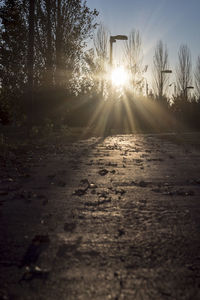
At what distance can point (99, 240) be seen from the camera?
2.41 meters

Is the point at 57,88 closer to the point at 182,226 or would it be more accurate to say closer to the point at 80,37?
the point at 80,37

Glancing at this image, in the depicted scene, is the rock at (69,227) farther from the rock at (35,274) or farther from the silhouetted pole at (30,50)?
the silhouetted pole at (30,50)

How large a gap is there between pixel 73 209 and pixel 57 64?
52.9ft

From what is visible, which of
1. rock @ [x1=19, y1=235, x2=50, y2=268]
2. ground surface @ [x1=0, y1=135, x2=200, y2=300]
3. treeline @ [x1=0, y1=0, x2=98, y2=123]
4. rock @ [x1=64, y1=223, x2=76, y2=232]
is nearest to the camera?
ground surface @ [x1=0, y1=135, x2=200, y2=300]

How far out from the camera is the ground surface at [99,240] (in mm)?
1694

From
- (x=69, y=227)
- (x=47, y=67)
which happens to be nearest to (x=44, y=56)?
(x=47, y=67)

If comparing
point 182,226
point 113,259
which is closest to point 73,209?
point 182,226

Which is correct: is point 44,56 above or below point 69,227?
above

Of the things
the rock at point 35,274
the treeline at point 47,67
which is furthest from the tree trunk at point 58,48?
the rock at point 35,274

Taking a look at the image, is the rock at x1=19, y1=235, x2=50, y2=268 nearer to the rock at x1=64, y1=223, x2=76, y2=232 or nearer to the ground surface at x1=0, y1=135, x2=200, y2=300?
the ground surface at x1=0, y1=135, x2=200, y2=300

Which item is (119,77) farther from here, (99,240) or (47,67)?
(99,240)

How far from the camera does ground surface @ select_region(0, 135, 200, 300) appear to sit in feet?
5.56

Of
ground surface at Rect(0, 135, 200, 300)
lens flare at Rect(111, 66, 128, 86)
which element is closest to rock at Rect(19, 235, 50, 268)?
ground surface at Rect(0, 135, 200, 300)

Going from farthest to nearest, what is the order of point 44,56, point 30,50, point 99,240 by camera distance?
point 44,56, point 30,50, point 99,240
